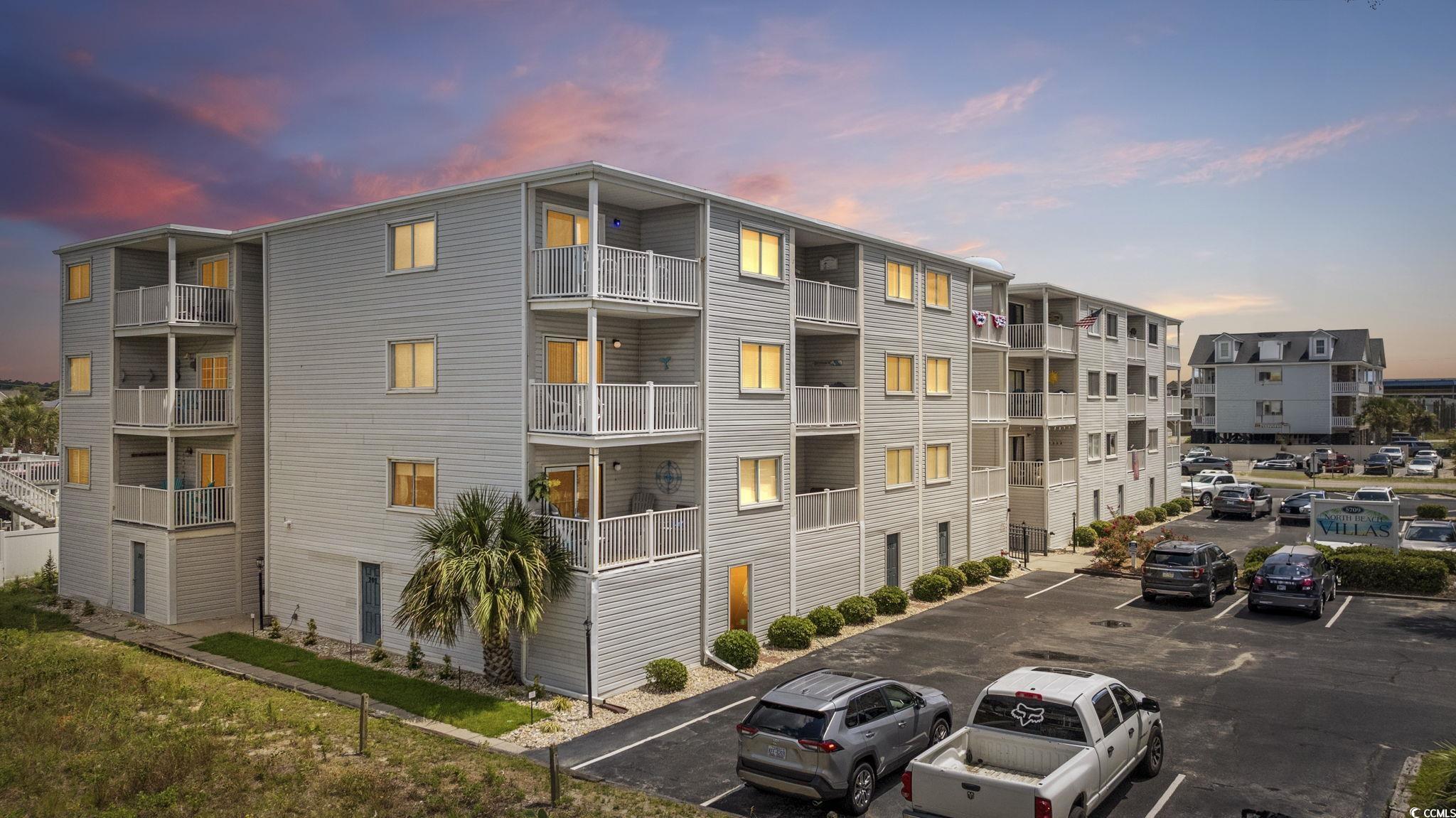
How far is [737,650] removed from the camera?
838 inches

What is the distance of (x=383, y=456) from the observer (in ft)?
76.8

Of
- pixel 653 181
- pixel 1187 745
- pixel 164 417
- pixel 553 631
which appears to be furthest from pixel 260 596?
pixel 1187 745

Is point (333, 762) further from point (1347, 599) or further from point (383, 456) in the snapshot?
point (1347, 599)

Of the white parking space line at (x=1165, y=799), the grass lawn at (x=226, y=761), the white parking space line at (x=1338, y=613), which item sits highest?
the grass lawn at (x=226, y=761)

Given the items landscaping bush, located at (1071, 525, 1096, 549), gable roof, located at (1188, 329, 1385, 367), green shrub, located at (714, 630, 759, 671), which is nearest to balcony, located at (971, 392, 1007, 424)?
landscaping bush, located at (1071, 525, 1096, 549)

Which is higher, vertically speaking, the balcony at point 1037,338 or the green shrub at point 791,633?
the balcony at point 1037,338

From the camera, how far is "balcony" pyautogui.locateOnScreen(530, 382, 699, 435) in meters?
19.6

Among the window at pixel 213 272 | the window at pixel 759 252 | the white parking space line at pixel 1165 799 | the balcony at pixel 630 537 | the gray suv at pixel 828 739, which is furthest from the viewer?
the window at pixel 213 272

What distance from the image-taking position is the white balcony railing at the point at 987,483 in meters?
33.8

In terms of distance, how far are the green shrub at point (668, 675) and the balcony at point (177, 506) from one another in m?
15.5

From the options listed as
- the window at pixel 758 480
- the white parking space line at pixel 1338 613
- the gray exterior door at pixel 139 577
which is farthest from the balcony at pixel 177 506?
the white parking space line at pixel 1338 613

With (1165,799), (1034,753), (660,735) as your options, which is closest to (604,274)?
(660,735)

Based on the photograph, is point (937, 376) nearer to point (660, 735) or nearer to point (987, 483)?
point (987, 483)

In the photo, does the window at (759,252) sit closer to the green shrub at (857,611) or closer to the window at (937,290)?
the window at (937,290)
